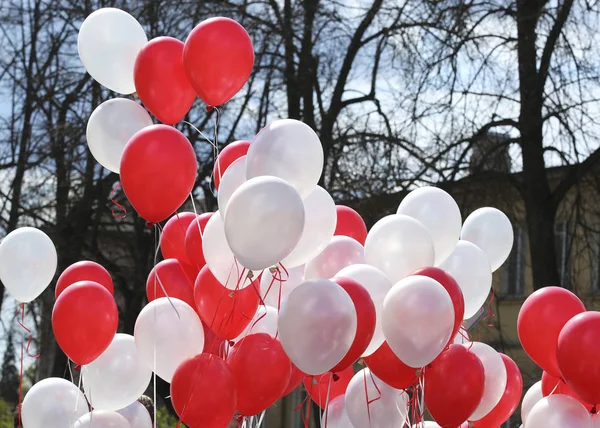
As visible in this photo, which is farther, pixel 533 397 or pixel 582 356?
pixel 533 397

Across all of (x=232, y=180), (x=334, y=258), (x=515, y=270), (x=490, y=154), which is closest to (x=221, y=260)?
(x=232, y=180)

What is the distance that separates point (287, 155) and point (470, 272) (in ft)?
4.53

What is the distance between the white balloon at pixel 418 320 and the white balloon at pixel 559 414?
804 mm

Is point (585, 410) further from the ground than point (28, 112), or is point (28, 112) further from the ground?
point (28, 112)

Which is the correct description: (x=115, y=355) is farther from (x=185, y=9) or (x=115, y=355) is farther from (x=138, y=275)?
(x=138, y=275)

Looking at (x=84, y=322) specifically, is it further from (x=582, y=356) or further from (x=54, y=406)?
(x=582, y=356)

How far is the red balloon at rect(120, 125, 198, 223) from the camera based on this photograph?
4.10 metres

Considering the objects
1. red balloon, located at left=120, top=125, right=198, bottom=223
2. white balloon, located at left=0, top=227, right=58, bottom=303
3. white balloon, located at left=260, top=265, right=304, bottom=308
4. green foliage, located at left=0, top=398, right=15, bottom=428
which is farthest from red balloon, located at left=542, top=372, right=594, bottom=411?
green foliage, located at left=0, top=398, right=15, bottom=428

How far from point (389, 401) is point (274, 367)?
0.87 m

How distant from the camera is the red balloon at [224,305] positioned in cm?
422

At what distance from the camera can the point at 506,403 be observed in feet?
16.3

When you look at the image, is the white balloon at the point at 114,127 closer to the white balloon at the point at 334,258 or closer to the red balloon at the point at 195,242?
the red balloon at the point at 195,242

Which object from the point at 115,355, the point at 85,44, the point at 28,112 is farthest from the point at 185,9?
the point at 115,355

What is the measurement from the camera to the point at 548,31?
884 cm
